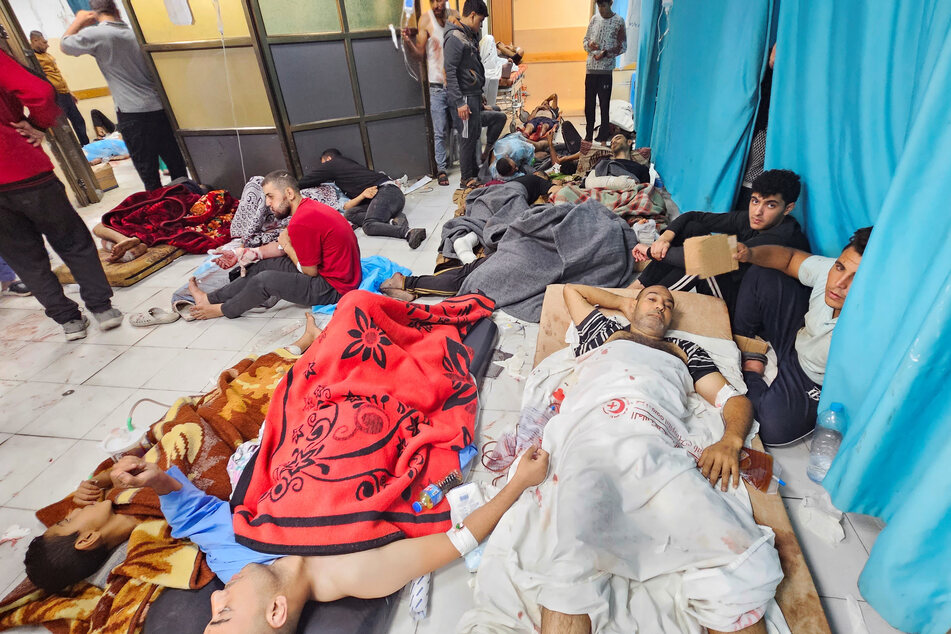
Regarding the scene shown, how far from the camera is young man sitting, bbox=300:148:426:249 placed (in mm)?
3730

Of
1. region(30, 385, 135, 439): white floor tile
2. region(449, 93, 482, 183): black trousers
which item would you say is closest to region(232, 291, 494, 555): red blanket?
region(30, 385, 135, 439): white floor tile

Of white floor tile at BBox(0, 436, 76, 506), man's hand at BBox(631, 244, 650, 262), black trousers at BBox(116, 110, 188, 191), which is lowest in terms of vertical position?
white floor tile at BBox(0, 436, 76, 506)

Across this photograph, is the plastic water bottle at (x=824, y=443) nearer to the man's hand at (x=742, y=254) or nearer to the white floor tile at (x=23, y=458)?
the man's hand at (x=742, y=254)

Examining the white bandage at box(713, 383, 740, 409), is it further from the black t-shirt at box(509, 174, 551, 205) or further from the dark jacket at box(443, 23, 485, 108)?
the dark jacket at box(443, 23, 485, 108)

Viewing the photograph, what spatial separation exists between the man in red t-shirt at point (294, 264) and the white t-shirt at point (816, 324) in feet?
7.29

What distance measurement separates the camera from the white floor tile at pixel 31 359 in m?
2.46

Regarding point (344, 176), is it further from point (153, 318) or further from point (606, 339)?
point (606, 339)

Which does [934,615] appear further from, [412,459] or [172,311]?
[172,311]

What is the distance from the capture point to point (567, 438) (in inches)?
58.3

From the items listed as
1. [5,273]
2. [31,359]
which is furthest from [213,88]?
[31,359]

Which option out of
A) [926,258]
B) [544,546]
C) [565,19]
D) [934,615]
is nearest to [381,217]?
[544,546]

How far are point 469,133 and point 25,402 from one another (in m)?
3.87

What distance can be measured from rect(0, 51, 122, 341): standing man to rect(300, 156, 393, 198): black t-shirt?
1.75 metres

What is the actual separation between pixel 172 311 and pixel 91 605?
195 cm
